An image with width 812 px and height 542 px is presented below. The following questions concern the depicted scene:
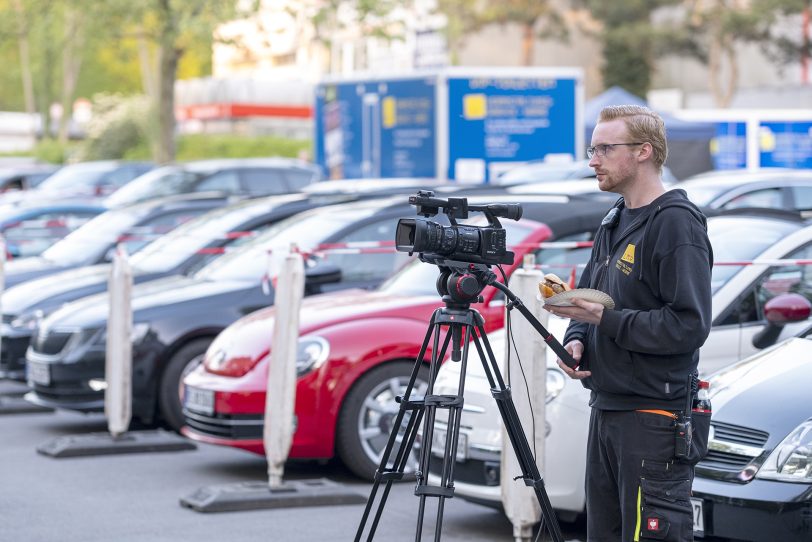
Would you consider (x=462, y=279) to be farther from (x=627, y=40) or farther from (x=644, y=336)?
(x=627, y=40)

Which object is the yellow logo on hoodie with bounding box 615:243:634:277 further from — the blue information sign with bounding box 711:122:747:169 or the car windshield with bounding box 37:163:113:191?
the car windshield with bounding box 37:163:113:191

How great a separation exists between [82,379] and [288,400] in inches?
114

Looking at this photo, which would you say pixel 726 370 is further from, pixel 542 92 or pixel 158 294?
pixel 542 92

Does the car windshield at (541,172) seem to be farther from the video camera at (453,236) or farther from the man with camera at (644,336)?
the man with camera at (644,336)

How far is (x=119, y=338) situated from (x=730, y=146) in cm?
2076

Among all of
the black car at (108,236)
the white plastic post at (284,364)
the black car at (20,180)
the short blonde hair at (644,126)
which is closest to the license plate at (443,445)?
the white plastic post at (284,364)

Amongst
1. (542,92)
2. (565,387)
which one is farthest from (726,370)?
(542,92)

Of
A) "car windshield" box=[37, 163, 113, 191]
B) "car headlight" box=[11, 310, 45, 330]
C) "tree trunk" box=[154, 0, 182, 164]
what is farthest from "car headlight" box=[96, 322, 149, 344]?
"car windshield" box=[37, 163, 113, 191]

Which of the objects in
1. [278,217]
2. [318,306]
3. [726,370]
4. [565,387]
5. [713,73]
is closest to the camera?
[726,370]

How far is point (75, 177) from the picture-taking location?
30.5m

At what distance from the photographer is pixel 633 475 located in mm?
4391

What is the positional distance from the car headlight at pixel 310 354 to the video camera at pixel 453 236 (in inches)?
159

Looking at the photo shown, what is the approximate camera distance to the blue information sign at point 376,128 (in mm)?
21297

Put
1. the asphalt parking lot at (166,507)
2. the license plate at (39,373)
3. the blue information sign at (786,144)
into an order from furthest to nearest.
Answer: the blue information sign at (786,144) → the license plate at (39,373) → the asphalt parking lot at (166,507)
